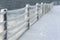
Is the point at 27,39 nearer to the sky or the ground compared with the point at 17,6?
nearer to the sky

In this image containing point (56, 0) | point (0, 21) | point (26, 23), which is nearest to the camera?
point (0, 21)

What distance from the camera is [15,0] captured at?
37.2 metres

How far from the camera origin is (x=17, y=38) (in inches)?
221

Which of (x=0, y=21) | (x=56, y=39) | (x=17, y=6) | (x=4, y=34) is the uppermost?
(x=0, y=21)

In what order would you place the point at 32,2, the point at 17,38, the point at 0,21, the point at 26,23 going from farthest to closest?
the point at 32,2
the point at 26,23
the point at 17,38
the point at 0,21

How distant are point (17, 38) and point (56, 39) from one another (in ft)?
4.28

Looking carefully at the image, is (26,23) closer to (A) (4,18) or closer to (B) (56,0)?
(A) (4,18)

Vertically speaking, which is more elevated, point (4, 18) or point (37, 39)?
point (4, 18)

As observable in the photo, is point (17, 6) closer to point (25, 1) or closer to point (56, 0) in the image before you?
point (25, 1)

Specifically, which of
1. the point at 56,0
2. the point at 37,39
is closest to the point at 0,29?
the point at 37,39

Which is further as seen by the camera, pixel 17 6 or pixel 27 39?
pixel 17 6

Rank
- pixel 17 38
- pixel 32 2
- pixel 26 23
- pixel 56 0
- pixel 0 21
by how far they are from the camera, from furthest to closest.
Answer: pixel 56 0 → pixel 32 2 → pixel 26 23 → pixel 17 38 → pixel 0 21

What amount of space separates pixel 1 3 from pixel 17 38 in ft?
105

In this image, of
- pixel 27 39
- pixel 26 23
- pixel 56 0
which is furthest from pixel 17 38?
pixel 56 0
